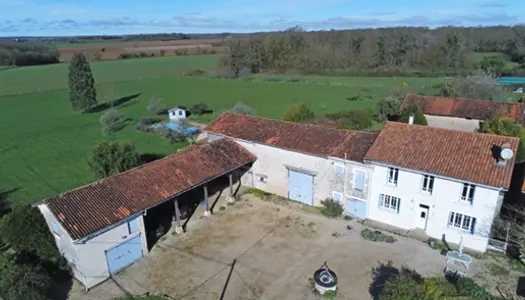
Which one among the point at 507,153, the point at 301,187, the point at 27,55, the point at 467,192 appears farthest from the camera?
the point at 27,55

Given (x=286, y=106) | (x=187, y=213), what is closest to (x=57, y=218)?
(x=187, y=213)

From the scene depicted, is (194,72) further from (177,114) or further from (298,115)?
(298,115)

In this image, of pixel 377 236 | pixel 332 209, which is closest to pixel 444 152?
pixel 377 236

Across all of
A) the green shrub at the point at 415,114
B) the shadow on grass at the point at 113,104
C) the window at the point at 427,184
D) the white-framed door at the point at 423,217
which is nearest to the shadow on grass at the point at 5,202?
the white-framed door at the point at 423,217

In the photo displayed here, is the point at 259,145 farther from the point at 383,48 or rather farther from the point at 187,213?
the point at 383,48

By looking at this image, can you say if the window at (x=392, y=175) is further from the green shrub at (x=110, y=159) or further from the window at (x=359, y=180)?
the green shrub at (x=110, y=159)
